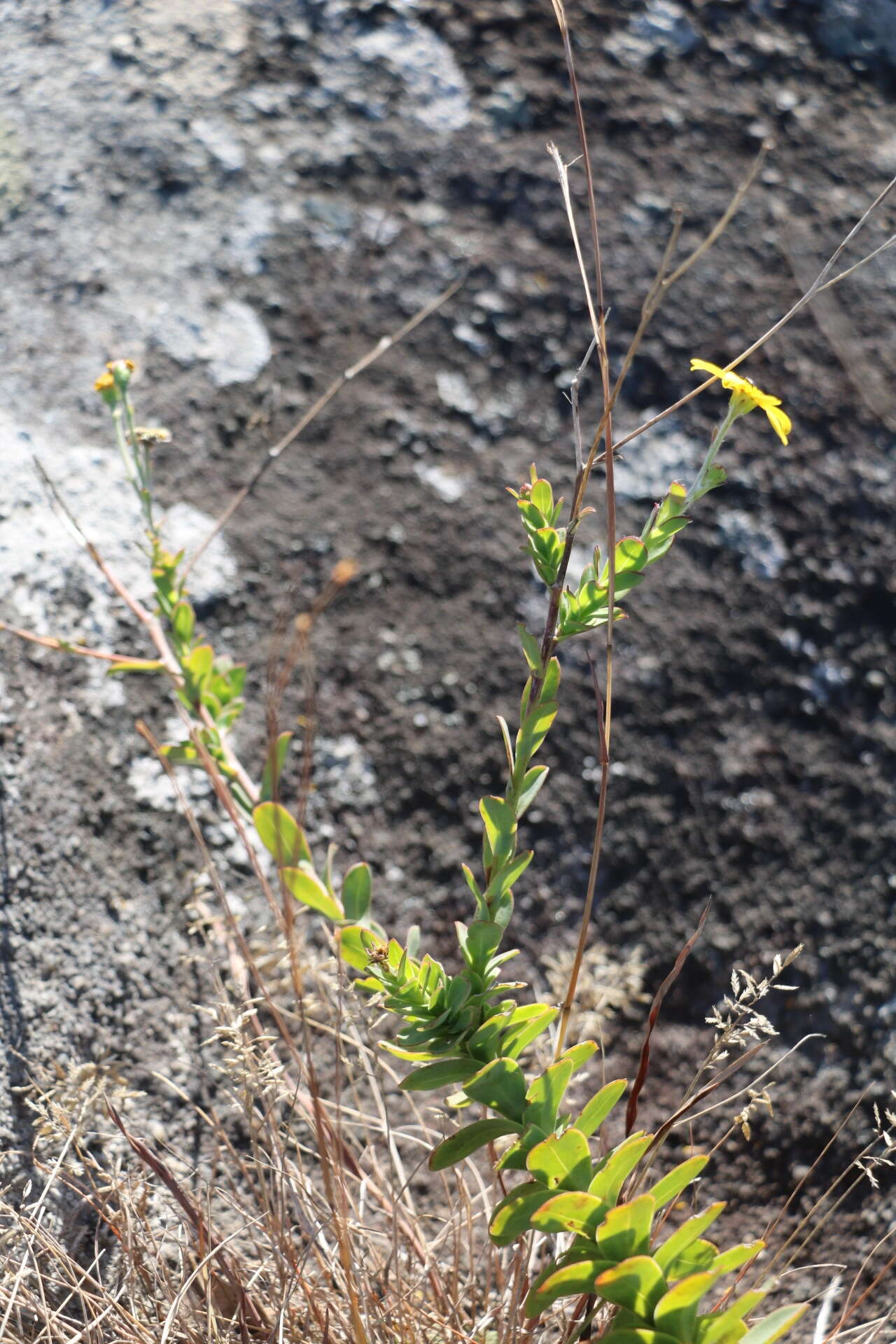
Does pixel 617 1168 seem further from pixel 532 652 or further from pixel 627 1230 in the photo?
pixel 532 652

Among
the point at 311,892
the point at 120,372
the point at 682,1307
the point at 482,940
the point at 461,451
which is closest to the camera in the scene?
the point at 682,1307

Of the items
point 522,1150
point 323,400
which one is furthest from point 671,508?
point 323,400

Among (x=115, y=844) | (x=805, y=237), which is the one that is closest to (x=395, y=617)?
(x=115, y=844)

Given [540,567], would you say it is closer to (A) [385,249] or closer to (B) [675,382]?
(B) [675,382]

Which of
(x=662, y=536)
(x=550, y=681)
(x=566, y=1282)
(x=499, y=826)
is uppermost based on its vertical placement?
(x=662, y=536)

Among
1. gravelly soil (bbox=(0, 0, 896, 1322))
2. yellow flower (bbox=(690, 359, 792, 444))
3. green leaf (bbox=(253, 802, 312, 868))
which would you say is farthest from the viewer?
gravelly soil (bbox=(0, 0, 896, 1322))

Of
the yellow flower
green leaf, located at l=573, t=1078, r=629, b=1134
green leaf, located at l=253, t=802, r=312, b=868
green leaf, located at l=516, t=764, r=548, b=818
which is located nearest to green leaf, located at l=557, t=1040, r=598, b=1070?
green leaf, located at l=573, t=1078, r=629, b=1134

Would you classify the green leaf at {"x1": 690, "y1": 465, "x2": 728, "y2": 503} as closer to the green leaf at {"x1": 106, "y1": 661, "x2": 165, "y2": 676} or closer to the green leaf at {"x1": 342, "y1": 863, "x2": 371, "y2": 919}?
the green leaf at {"x1": 342, "y1": 863, "x2": 371, "y2": 919}
